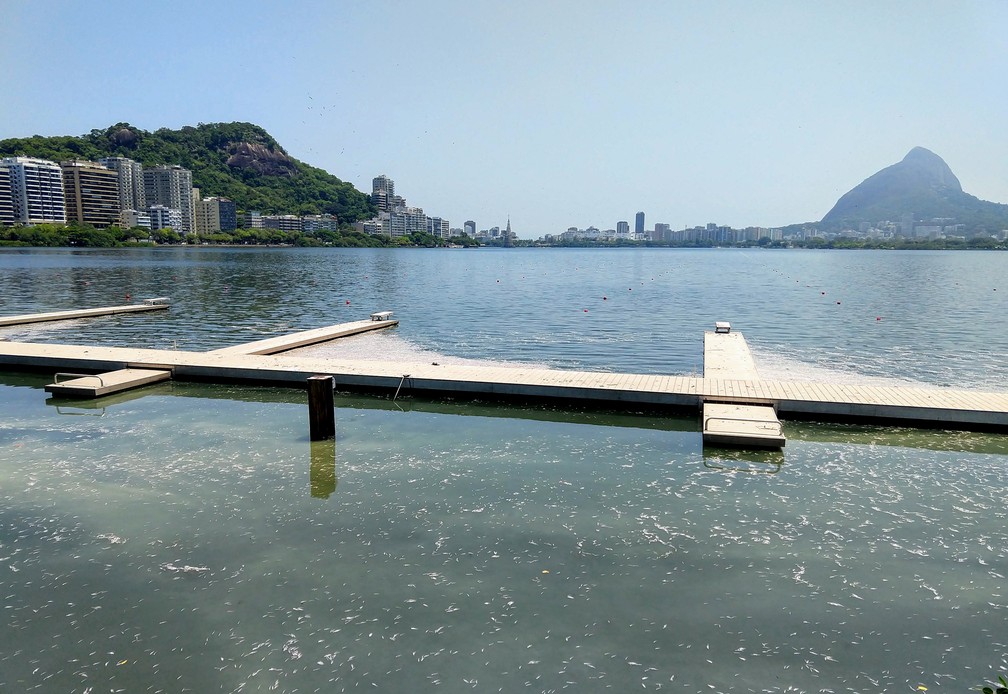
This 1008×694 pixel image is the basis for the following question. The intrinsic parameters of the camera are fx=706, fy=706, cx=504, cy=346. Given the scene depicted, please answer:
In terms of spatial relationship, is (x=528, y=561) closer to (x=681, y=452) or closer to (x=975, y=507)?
(x=681, y=452)

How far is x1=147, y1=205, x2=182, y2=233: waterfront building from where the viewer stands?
192875mm

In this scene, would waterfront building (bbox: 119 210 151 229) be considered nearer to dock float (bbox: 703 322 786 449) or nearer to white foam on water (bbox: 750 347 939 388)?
white foam on water (bbox: 750 347 939 388)

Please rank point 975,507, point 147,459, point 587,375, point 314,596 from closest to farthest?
point 314,596 → point 975,507 → point 147,459 → point 587,375

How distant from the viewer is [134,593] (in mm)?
7551

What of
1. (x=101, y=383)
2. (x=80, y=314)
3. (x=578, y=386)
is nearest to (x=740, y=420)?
(x=578, y=386)

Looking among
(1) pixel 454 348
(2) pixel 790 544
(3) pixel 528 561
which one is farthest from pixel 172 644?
(1) pixel 454 348

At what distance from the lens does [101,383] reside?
1602cm

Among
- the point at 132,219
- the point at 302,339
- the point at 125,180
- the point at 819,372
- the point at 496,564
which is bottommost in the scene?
the point at 496,564

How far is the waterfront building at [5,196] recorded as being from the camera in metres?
165

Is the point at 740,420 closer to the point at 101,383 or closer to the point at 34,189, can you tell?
the point at 101,383

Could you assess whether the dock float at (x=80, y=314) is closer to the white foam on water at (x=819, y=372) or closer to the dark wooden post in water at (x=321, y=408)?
the dark wooden post in water at (x=321, y=408)

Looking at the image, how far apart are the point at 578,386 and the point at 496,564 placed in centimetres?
743

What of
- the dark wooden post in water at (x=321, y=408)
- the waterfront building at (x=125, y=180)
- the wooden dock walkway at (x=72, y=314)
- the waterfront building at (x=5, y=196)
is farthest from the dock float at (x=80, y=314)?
the waterfront building at (x=125, y=180)

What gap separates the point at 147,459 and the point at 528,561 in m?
7.23
